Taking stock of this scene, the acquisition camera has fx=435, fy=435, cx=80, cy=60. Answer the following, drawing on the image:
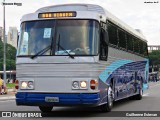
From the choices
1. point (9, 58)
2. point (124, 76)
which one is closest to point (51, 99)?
point (124, 76)

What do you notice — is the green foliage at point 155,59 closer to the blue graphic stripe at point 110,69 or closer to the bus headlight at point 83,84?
the blue graphic stripe at point 110,69

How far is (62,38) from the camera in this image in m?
12.9

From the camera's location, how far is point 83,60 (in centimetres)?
1273

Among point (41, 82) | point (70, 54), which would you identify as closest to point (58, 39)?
point (70, 54)

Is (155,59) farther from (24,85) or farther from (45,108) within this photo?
(24,85)

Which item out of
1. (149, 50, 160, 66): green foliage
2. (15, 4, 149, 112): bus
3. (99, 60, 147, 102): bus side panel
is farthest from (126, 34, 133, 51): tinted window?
(149, 50, 160, 66): green foliage

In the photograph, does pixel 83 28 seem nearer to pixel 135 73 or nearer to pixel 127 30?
pixel 127 30

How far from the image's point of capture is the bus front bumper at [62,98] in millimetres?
12516

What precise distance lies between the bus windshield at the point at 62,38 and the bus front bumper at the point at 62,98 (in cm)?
121

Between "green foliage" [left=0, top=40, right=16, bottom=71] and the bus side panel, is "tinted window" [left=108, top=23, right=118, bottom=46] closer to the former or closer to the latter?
the bus side panel

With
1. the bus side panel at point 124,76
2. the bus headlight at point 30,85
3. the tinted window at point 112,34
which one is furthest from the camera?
the tinted window at point 112,34

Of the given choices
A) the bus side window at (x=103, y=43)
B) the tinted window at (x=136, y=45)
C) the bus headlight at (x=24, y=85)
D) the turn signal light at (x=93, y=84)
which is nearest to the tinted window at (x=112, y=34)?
the bus side window at (x=103, y=43)

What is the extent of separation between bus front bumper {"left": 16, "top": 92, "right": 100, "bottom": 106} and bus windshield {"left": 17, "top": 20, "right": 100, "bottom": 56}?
3.96ft

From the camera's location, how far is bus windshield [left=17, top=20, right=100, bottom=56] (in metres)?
12.8
